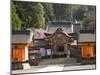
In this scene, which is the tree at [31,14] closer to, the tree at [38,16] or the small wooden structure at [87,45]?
the tree at [38,16]

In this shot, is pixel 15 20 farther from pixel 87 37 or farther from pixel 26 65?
pixel 87 37

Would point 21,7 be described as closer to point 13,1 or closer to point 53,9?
point 13,1

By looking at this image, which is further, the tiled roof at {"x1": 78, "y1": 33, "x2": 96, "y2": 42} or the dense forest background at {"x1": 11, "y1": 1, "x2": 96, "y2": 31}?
the tiled roof at {"x1": 78, "y1": 33, "x2": 96, "y2": 42}

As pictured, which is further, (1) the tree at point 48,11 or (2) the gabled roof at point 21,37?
(1) the tree at point 48,11

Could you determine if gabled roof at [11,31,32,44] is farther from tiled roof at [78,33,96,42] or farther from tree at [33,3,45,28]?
tiled roof at [78,33,96,42]

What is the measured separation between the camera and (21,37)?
93.7 inches

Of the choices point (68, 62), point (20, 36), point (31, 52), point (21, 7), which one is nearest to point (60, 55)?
point (68, 62)

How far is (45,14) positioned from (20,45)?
44cm

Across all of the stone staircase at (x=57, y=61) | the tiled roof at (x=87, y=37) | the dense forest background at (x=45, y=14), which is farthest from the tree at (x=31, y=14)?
the tiled roof at (x=87, y=37)

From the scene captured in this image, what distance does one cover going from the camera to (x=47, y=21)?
97.7 inches


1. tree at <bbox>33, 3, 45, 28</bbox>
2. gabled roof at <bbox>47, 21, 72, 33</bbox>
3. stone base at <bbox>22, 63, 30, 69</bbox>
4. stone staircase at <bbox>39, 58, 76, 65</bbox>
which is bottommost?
stone base at <bbox>22, 63, 30, 69</bbox>

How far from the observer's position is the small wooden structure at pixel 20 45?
7.71 ft

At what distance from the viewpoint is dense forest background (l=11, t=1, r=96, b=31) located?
2.36 meters

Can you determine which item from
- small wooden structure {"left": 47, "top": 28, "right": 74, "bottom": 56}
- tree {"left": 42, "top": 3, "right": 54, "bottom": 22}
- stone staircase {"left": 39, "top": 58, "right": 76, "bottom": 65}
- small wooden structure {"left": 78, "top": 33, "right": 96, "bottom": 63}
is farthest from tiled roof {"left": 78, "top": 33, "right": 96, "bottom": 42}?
tree {"left": 42, "top": 3, "right": 54, "bottom": 22}
